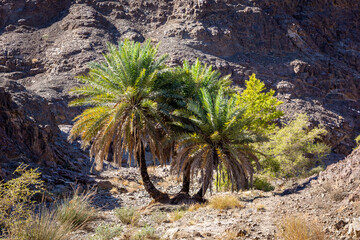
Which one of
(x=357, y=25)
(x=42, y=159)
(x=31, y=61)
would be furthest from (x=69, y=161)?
(x=357, y=25)

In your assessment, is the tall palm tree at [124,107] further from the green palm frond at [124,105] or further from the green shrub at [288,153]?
the green shrub at [288,153]

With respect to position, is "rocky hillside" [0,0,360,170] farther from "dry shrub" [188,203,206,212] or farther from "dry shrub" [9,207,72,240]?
"dry shrub" [9,207,72,240]

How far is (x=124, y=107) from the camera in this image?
11.2 m

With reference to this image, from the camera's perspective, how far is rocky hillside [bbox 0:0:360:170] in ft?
138

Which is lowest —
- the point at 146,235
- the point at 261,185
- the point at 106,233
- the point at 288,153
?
the point at 261,185

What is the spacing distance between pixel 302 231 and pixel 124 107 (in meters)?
7.67

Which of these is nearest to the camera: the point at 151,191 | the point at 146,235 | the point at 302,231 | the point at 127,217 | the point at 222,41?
the point at 302,231

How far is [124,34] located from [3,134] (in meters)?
34.3

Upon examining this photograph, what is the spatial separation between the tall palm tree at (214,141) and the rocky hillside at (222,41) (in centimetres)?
2528

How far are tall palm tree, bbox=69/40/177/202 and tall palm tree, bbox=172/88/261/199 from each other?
102cm

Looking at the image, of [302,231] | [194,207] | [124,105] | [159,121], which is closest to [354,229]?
[302,231]

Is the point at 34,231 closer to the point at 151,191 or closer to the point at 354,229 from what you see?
the point at 354,229

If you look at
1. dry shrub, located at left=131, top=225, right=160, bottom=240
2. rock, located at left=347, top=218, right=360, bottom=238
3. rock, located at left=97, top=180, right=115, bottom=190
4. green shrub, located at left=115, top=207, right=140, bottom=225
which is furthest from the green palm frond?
rock, located at left=347, top=218, right=360, bottom=238

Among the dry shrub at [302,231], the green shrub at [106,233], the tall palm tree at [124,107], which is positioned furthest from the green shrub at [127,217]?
the dry shrub at [302,231]
